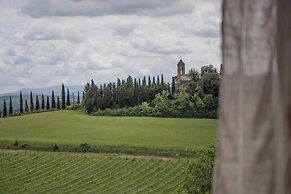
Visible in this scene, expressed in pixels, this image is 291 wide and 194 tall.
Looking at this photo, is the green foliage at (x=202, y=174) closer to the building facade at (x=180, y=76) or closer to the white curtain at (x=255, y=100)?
the white curtain at (x=255, y=100)

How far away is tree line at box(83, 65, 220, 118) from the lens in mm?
15672

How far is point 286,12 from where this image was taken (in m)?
0.52

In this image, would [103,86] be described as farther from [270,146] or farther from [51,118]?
[270,146]

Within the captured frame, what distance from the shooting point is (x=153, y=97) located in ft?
62.2

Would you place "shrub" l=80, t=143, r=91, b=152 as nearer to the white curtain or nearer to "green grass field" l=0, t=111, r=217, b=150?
"green grass field" l=0, t=111, r=217, b=150

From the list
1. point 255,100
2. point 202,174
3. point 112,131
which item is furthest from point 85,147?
point 255,100

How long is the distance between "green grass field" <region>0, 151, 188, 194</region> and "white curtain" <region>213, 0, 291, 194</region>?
9.82 m

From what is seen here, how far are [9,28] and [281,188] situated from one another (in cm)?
1472

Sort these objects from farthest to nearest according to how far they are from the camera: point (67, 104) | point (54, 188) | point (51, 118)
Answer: point (67, 104) → point (51, 118) → point (54, 188)

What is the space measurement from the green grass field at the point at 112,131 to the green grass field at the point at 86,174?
1.28 meters

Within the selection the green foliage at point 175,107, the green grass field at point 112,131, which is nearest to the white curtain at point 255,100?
the green grass field at point 112,131

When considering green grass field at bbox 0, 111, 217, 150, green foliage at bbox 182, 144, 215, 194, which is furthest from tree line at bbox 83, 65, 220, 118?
green foliage at bbox 182, 144, 215, 194

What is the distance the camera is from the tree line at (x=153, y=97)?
51.4 ft

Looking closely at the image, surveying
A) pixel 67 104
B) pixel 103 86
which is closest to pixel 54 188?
pixel 103 86
